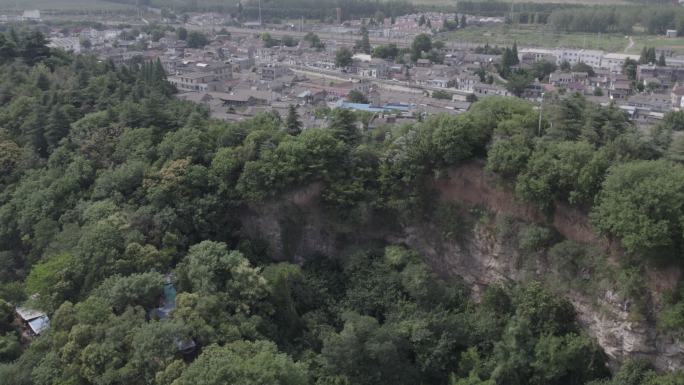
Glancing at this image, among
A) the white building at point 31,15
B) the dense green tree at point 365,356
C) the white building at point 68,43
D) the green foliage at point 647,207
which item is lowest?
the dense green tree at point 365,356

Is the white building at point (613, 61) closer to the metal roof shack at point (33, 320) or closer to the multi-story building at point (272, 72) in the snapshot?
the multi-story building at point (272, 72)

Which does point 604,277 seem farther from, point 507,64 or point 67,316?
point 507,64

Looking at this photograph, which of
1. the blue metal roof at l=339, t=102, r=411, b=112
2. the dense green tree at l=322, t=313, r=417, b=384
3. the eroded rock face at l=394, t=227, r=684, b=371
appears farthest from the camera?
the blue metal roof at l=339, t=102, r=411, b=112

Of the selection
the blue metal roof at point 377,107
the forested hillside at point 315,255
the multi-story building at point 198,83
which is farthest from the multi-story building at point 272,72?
the forested hillside at point 315,255

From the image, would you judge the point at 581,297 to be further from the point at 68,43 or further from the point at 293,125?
the point at 68,43

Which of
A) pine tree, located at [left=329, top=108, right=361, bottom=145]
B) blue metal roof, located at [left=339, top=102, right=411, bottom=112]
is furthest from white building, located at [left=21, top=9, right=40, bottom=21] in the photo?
pine tree, located at [left=329, top=108, right=361, bottom=145]

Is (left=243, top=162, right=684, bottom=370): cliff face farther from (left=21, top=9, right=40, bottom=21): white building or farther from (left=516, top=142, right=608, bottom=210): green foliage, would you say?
(left=21, top=9, right=40, bottom=21): white building

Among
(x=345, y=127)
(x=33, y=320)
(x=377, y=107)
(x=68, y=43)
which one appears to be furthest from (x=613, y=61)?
(x=33, y=320)

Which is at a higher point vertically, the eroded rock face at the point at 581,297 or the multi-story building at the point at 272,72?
the multi-story building at the point at 272,72
